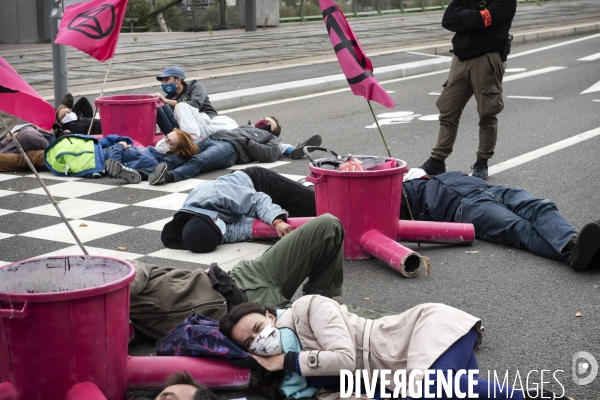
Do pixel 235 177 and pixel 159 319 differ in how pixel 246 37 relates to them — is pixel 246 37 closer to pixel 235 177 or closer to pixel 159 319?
pixel 235 177

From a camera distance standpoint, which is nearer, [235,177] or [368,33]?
[235,177]

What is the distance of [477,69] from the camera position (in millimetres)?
7285

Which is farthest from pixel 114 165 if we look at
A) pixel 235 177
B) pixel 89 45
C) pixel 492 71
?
pixel 492 71

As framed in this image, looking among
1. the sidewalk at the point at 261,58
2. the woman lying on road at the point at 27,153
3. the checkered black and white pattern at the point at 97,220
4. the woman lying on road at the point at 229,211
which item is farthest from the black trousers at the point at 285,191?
the sidewalk at the point at 261,58

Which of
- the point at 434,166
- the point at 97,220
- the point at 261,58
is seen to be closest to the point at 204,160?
the point at 97,220

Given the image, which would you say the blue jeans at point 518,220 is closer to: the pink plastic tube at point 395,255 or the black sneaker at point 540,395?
the pink plastic tube at point 395,255

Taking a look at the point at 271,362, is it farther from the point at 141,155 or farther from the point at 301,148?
the point at 301,148

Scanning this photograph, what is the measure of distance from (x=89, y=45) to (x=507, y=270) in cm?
424

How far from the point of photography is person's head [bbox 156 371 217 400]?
3.04 metres

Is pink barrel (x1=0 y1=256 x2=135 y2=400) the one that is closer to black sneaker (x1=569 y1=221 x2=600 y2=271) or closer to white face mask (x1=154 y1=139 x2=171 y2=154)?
black sneaker (x1=569 y1=221 x2=600 y2=271)

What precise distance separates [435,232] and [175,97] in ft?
14.7

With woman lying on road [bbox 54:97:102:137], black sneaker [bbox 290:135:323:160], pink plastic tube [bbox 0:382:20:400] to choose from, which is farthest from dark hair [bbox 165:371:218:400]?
woman lying on road [bbox 54:97:102:137]

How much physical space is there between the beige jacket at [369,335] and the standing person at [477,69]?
160 inches

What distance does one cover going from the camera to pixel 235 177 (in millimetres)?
5789
